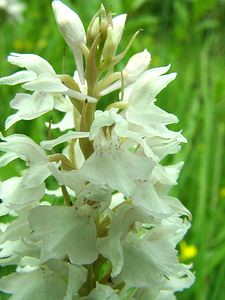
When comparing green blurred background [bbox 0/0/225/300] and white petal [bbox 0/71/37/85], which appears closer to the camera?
white petal [bbox 0/71/37/85]

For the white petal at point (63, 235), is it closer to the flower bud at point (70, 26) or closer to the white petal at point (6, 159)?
the white petal at point (6, 159)

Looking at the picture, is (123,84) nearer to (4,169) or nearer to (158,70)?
(158,70)

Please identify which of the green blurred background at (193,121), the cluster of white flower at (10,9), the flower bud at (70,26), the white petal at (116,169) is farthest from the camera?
the cluster of white flower at (10,9)

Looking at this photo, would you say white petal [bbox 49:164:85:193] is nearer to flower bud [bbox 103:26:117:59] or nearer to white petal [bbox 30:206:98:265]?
white petal [bbox 30:206:98:265]

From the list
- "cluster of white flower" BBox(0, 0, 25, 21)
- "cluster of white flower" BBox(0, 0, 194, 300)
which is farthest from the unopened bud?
"cluster of white flower" BBox(0, 0, 25, 21)

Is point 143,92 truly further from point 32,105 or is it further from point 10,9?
point 10,9

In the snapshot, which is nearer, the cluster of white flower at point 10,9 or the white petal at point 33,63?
the white petal at point 33,63

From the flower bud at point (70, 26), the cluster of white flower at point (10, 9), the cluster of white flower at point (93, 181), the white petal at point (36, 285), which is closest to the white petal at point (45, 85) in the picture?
the cluster of white flower at point (93, 181)

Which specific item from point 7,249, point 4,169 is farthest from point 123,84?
point 4,169
